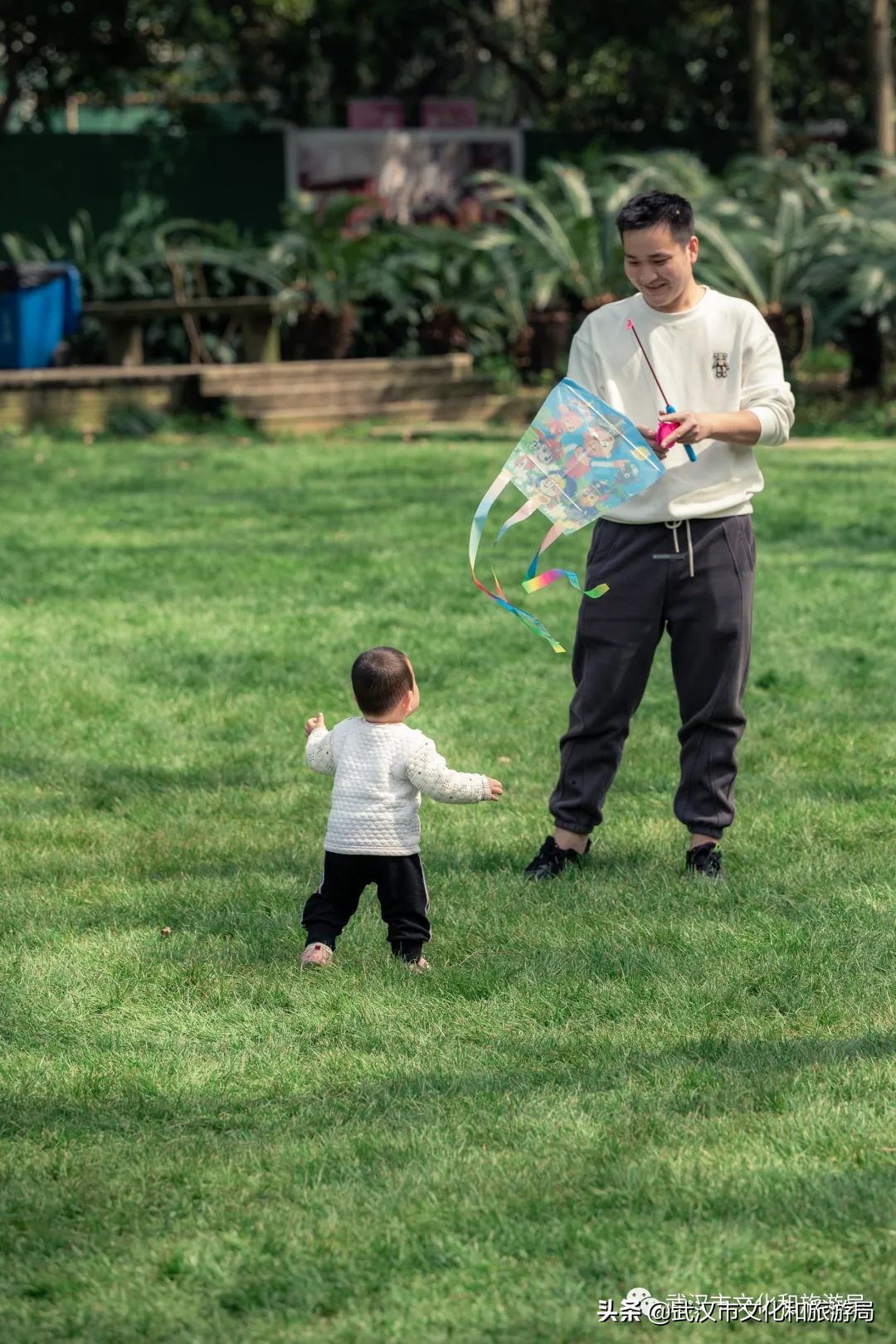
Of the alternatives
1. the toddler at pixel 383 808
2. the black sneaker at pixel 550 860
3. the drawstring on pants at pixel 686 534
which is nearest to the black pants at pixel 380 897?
the toddler at pixel 383 808

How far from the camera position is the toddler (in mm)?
4629

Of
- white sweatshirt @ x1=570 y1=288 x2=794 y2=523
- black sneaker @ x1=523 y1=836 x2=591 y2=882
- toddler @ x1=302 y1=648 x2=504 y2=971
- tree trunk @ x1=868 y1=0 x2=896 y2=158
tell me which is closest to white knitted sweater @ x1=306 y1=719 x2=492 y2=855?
toddler @ x1=302 y1=648 x2=504 y2=971

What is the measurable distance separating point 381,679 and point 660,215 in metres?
1.48

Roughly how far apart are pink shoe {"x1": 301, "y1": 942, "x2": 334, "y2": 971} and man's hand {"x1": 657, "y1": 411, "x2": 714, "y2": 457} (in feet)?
5.24

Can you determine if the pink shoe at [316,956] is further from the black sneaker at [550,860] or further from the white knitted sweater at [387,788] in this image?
the black sneaker at [550,860]

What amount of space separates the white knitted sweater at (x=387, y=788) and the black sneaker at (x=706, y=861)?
3.27 ft

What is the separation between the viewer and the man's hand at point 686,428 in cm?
484

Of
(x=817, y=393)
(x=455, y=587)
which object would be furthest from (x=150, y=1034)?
(x=817, y=393)

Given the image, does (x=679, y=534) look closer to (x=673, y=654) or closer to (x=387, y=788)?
(x=673, y=654)

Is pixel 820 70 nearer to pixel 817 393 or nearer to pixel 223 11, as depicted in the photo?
pixel 223 11

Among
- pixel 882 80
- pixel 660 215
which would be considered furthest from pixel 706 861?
pixel 882 80

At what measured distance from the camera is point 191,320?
17.9m

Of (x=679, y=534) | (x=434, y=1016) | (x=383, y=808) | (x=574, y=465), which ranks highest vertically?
(x=574, y=465)

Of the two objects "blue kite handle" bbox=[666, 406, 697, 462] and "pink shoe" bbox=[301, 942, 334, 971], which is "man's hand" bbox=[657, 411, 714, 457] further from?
"pink shoe" bbox=[301, 942, 334, 971]
